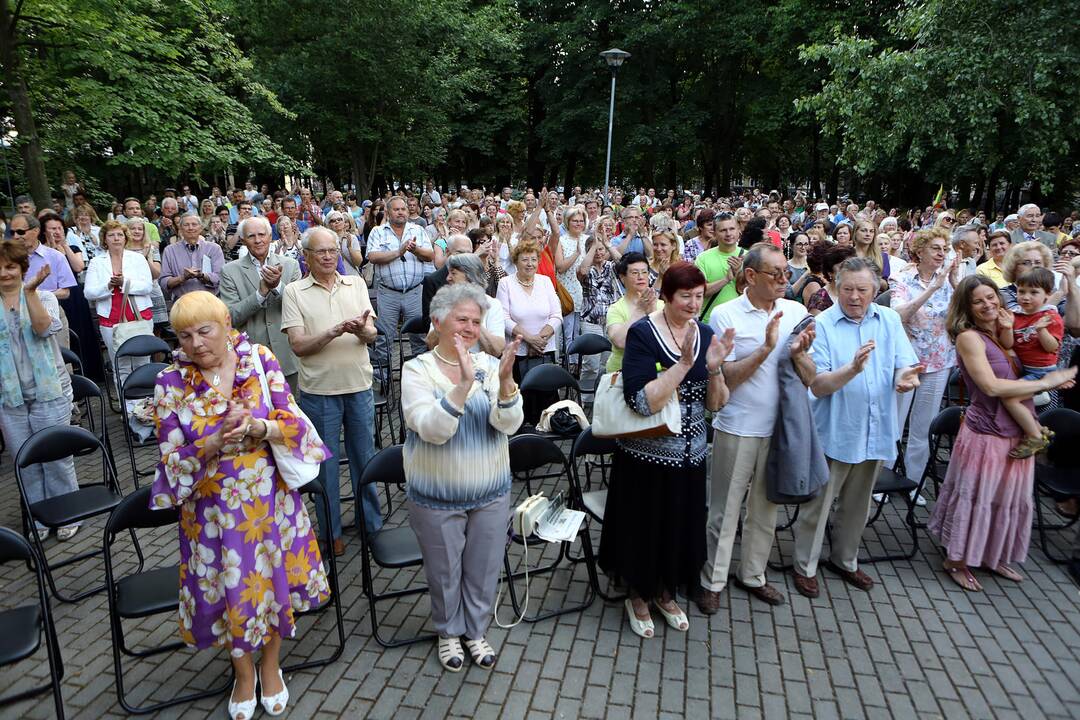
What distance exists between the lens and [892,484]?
4.63 m

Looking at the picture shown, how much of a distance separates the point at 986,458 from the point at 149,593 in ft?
16.5

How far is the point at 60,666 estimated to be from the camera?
3027mm

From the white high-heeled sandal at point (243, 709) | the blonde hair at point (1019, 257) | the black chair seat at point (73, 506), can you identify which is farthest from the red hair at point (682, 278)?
the black chair seat at point (73, 506)

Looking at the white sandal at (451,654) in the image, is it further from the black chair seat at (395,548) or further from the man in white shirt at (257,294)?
the man in white shirt at (257,294)

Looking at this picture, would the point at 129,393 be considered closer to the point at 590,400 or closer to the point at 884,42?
the point at 590,400

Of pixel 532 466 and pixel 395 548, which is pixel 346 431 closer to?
pixel 395 548

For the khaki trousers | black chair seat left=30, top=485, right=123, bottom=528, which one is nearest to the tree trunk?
black chair seat left=30, top=485, right=123, bottom=528

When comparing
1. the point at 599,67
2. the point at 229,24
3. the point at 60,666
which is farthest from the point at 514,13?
the point at 60,666

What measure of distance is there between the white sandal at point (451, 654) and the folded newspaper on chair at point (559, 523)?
74 cm

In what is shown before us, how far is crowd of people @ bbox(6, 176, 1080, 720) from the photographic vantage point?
10.1ft

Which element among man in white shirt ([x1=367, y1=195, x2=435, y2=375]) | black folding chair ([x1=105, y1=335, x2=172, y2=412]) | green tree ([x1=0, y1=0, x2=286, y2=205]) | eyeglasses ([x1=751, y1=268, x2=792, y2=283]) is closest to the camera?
eyeglasses ([x1=751, y1=268, x2=792, y2=283])

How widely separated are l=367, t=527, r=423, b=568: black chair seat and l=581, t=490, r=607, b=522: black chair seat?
1.08 m

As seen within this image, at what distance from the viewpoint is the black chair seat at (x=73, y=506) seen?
4184 mm

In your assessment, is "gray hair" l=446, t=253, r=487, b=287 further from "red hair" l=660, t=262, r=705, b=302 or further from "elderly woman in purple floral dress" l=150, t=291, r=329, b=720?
"elderly woman in purple floral dress" l=150, t=291, r=329, b=720
